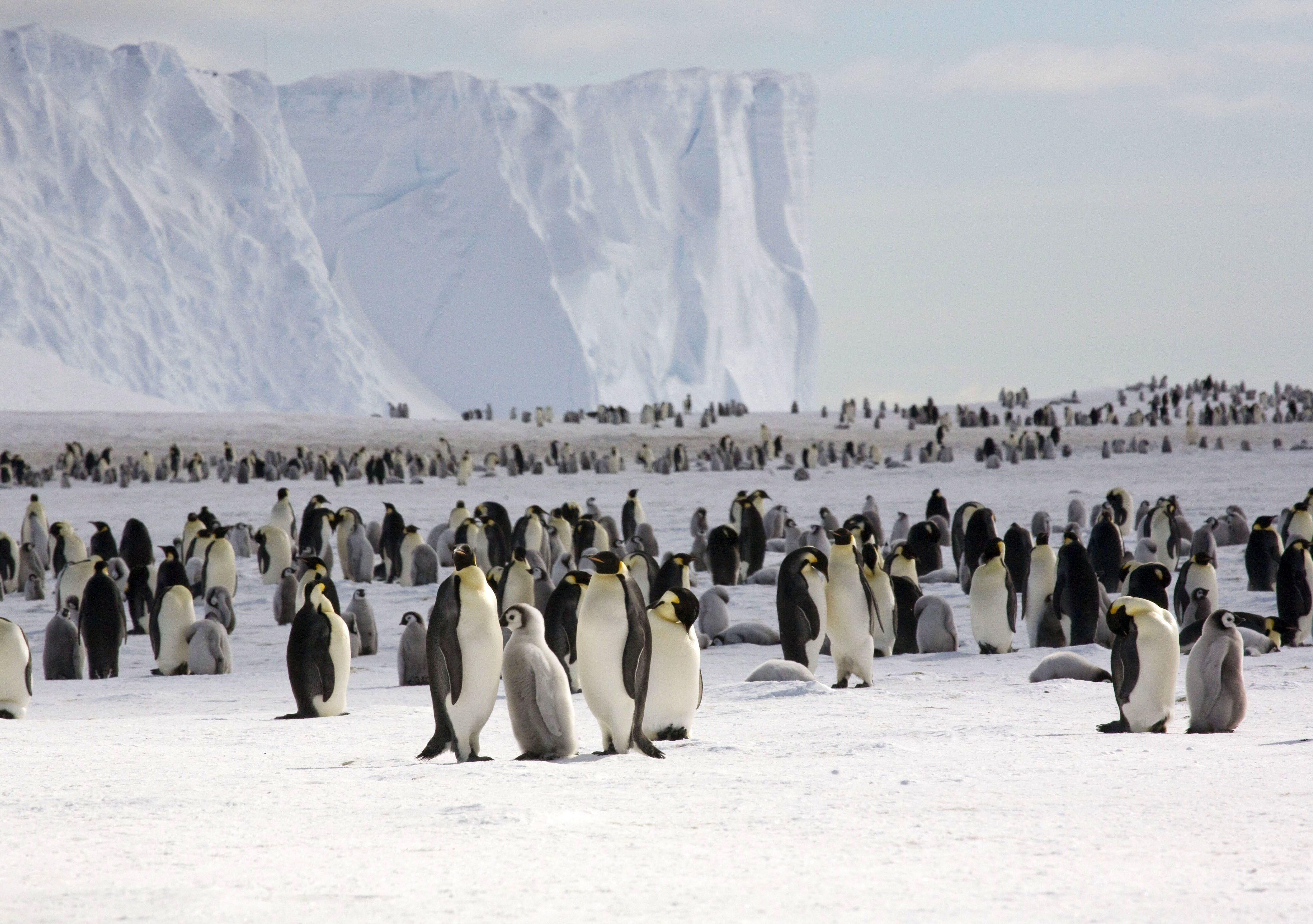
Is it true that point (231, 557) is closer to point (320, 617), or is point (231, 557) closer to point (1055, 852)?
point (320, 617)

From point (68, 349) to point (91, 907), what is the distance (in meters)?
47.8

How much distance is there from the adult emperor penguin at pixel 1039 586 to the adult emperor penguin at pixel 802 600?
6.11ft

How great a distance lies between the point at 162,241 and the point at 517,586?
4670cm

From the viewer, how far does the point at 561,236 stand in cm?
6006

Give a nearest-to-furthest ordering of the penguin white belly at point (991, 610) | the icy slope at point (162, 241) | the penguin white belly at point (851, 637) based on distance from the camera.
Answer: the penguin white belly at point (851, 637) → the penguin white belly at point (991, 610) → the icy slope at point (162, 241)

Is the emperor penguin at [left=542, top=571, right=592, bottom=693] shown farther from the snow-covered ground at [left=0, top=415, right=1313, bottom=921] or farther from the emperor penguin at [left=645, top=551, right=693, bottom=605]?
the emperor penguin at [left=645, top=551, right=693, bottom=605]

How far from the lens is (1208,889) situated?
10.3 ft

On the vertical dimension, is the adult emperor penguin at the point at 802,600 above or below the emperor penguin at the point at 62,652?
above

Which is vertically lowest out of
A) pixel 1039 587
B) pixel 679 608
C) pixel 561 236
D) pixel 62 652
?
pixel 62 652

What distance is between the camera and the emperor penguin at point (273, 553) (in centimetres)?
1312

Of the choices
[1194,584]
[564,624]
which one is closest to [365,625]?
[564,624]

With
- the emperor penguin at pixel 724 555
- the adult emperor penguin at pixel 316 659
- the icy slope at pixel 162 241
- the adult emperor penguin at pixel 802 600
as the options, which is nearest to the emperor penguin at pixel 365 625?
the adult emperor penguin at pixel 316 659

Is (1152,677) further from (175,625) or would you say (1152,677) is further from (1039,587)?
(175,625)

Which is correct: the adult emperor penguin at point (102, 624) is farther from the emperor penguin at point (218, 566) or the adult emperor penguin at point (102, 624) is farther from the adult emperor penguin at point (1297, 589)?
the adult emperor penguin at point (1297, 589)
